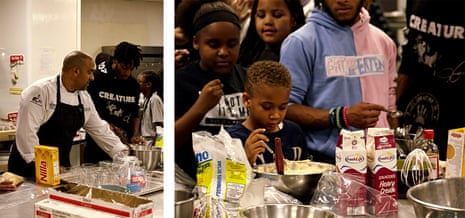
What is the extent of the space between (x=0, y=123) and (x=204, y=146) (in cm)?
62

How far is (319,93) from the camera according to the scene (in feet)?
5.66

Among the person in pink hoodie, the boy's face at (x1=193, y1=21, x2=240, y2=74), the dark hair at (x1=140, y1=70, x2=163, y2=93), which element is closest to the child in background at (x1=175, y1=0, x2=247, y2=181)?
the boy's face at (x1=193, y1=21, x2=240, y2=74)

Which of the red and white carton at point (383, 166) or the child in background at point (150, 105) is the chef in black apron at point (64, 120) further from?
the red and white carton at point (383, 166)

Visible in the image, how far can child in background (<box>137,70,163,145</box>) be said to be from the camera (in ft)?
4.46

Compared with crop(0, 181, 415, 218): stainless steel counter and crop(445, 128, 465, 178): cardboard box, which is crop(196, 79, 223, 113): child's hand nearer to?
crop(0, 181, 415, 218): stainless steel counter

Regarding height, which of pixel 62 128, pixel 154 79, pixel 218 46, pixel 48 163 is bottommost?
pixel 48 163

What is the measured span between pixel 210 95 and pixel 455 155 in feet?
2.71

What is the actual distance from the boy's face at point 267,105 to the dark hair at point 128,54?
0.36 meters

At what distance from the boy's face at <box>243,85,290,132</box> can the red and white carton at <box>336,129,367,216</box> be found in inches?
8.4

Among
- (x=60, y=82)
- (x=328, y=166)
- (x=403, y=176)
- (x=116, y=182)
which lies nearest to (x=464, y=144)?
(x=403, y=176)

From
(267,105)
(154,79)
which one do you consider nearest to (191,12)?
(154,79)

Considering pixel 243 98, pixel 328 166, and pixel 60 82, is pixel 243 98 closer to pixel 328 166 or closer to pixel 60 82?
pixel 328 166

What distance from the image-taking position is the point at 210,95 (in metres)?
1.52

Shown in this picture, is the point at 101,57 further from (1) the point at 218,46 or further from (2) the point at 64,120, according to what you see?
(1) the point at 218,46
